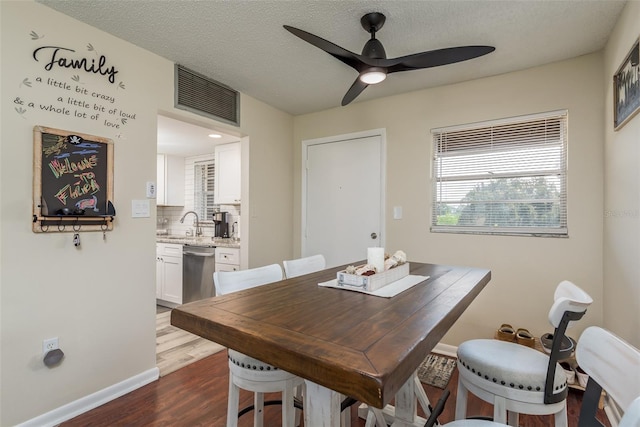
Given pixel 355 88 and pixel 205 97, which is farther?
pixel 205 97

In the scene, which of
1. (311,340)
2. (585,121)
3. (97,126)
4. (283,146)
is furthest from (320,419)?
(283,146)

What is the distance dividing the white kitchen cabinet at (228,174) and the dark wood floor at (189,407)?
231 cm

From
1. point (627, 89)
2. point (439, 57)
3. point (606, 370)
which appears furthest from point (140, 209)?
point (627, 89)

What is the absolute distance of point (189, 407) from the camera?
2018 millimetres

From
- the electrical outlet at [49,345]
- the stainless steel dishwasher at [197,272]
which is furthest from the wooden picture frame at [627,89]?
the stainless steel dishwasher at [197,272]

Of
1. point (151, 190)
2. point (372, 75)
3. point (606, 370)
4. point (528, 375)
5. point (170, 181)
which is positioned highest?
point (372, 75)

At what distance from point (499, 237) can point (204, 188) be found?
4.34m

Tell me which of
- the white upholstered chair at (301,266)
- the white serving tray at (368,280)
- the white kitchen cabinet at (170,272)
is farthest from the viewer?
the white kitchen cabinet at (170,272)

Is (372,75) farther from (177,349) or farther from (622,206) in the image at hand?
(177,349)

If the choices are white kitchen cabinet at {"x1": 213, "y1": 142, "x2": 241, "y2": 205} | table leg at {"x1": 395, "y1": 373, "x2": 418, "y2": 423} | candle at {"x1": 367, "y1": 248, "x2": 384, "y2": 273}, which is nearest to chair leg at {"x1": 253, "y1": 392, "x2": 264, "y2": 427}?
table leg at {"x1": 395, "y1": 373, "x2": 418, "y2": 423}

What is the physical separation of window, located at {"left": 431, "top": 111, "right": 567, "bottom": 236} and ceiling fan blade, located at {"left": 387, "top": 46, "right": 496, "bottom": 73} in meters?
1.18

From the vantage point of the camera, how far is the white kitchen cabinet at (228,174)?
4.16 meters

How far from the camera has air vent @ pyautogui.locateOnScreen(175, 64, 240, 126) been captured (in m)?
2.57

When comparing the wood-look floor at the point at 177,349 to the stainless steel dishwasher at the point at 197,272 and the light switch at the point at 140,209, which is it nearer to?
the stainless steel dishwasher at the point at 197,272
